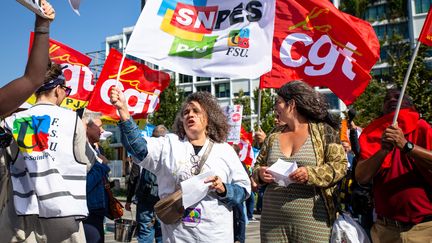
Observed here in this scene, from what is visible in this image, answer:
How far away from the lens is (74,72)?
7.87 m

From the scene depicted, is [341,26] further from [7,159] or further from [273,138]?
[7,159]

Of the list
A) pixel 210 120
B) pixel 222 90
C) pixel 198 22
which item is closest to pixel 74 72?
pixel 198 22

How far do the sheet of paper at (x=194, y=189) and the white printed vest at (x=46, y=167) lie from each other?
666 millimetres

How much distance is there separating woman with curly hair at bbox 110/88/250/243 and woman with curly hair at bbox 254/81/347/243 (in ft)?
0.83

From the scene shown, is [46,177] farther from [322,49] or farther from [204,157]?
[322,49]

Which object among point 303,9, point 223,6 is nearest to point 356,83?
point 303,9

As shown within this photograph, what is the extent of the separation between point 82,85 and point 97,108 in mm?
1307

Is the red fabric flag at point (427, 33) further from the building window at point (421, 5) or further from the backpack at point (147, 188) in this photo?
the building window at point (421, 5)

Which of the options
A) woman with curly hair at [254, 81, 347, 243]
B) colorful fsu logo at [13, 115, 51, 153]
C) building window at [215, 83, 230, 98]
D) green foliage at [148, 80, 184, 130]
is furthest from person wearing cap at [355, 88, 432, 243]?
building window at [215, 83, 230, 98]

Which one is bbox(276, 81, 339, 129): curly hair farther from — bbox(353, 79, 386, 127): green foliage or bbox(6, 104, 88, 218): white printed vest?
bbox(353, 79, 386, 127): green foliage

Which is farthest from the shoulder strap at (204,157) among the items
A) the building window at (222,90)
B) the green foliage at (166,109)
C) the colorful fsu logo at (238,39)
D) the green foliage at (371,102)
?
the building window at (222,90)

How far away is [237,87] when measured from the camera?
59.0m

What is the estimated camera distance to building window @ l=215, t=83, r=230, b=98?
60.2m

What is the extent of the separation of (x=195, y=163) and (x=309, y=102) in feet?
3.31
